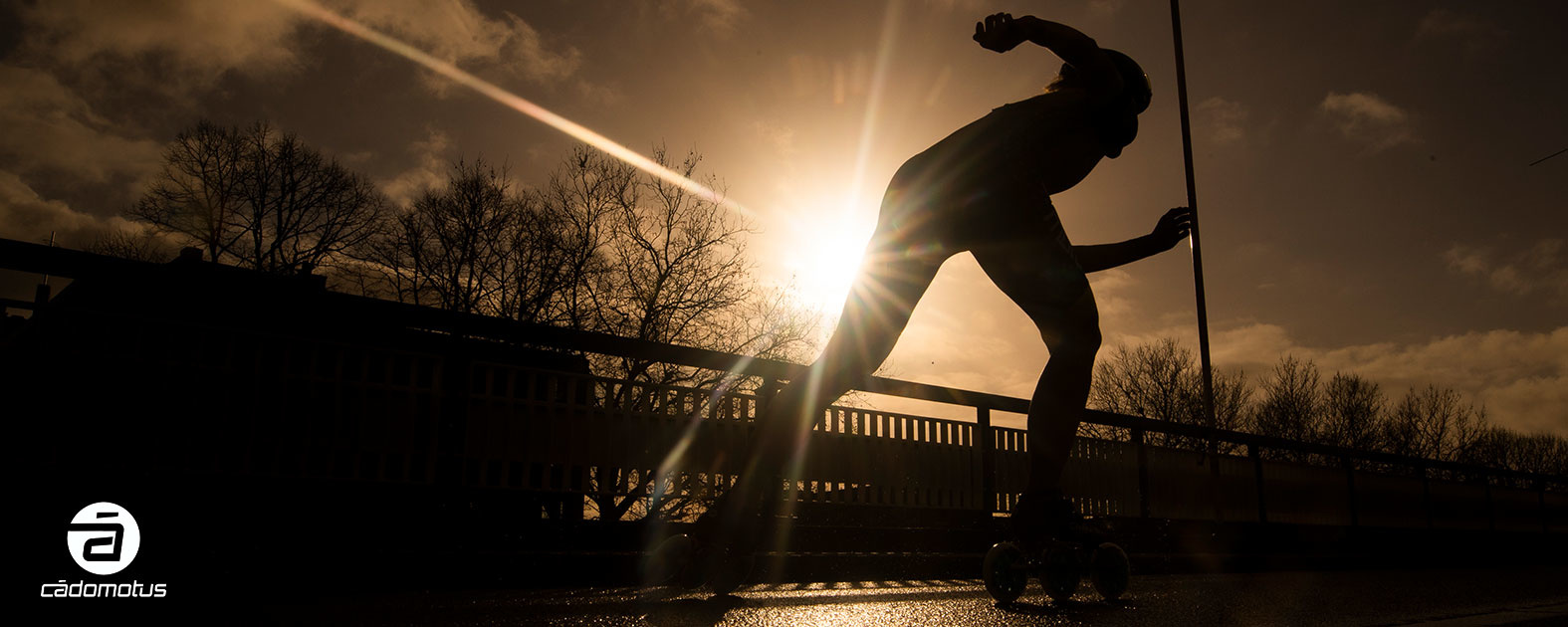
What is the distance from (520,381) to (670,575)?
1593 millimetres

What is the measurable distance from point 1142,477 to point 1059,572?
19.0ft

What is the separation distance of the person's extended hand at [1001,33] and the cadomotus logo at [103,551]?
2.73m

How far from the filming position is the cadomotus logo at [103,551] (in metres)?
2.35

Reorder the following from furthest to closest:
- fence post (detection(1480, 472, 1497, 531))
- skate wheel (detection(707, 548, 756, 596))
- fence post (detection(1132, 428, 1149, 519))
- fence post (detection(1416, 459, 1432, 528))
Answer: fence post (detection(1480, 472, 1497, 531)) → fence post (detection(1416, 459, 1432, 528)) → fence post (detection(1132, 428, 1149, 519)) → skate wheel (detection(707, 548, 756, 596))

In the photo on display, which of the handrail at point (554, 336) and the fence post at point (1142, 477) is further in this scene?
the fence post at point (1142, 477)

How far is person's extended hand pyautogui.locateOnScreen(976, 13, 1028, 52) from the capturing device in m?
2.75

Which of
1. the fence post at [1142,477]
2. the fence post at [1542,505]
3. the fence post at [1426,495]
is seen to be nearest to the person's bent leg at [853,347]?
the fence post at [1142,477]

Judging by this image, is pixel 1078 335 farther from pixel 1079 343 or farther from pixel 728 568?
pixel 728 568

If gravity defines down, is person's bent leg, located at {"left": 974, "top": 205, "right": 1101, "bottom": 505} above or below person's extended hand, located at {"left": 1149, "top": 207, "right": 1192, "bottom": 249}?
below

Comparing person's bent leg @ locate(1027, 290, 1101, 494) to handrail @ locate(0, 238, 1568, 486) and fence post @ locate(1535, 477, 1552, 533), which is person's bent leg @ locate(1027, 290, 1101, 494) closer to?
handrail @ locate(0, 238, 1568, 486)

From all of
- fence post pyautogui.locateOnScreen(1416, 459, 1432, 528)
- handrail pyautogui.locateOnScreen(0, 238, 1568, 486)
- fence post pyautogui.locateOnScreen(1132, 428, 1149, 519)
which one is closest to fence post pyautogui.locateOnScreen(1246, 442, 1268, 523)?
fence post pyautogui.locateOnScreen(1132, 428, 1149, 519)

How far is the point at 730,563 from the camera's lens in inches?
104

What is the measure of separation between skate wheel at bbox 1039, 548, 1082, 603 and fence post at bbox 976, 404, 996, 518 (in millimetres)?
3332

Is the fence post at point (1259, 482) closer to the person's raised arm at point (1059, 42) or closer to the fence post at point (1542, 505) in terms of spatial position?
the person's raised arm at point (1059, 42)
